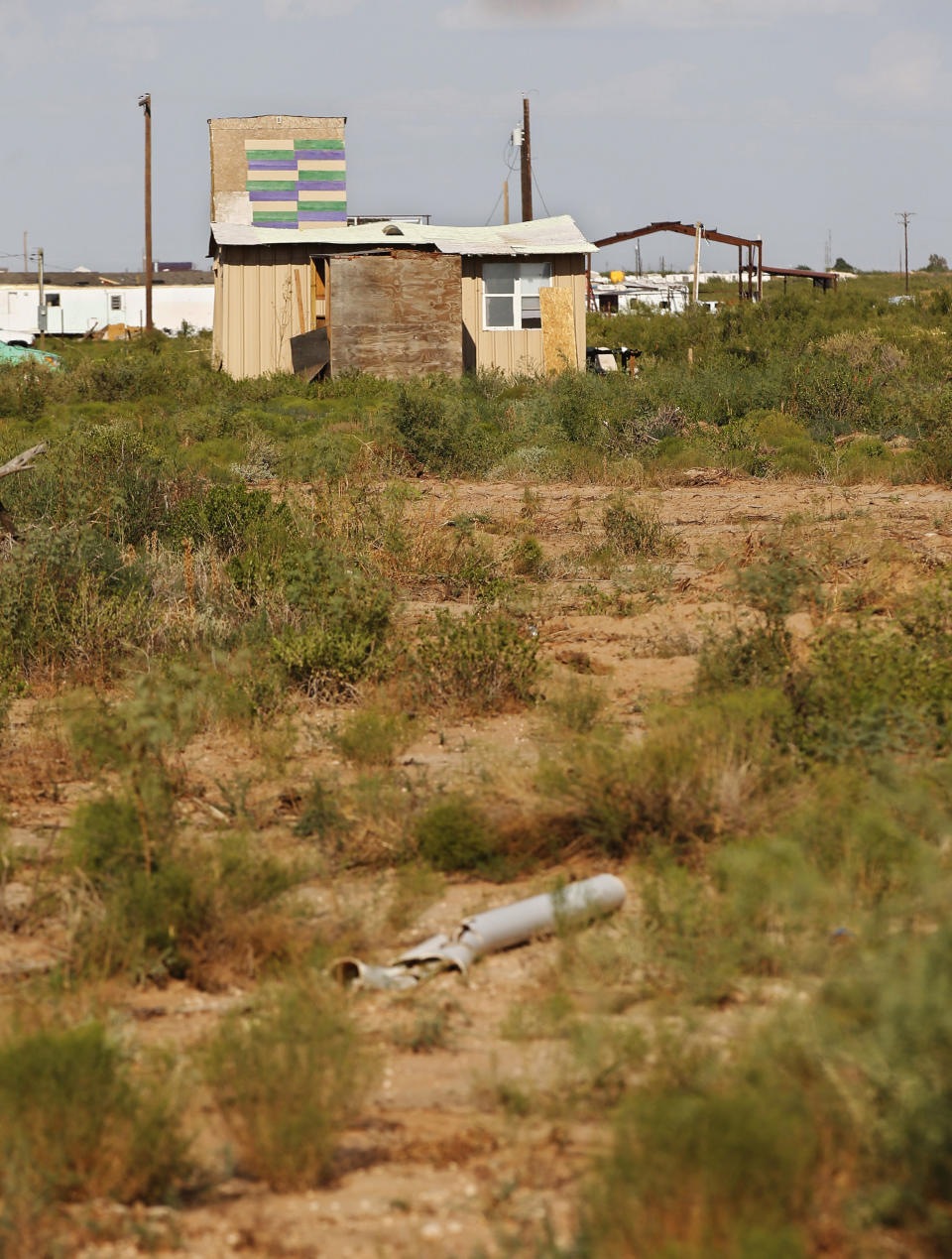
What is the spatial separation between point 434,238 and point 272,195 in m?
11.6

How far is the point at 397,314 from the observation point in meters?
22.0

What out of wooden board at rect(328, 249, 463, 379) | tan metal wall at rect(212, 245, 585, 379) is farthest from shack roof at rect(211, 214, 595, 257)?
wooden board at rect(328, 249, 463, 379)

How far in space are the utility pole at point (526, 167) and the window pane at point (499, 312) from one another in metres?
9.59

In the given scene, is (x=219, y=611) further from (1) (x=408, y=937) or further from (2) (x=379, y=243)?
(2) (x=379, y=243)

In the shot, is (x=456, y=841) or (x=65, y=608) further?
(x=65, y=608)

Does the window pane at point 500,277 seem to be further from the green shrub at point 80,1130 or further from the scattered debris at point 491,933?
the green shrub at point 80,1130

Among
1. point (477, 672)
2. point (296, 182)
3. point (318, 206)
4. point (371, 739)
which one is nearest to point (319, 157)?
point (296, 182)

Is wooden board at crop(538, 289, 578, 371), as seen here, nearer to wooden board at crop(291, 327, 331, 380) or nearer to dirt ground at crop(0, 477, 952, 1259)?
wooden board at crop(291, 327, 331, 380)

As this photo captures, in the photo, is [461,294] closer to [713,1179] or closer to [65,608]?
[65,608]

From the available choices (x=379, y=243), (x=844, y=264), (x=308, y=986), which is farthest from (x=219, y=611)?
(x=844, y=264)

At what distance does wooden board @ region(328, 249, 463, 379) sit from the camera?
21.6m

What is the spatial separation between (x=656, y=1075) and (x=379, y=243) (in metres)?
22.0

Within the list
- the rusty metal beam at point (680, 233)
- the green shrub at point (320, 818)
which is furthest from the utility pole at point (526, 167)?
the green shrub at point (320, 818)

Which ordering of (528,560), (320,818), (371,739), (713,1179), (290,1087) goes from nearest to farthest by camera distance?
(713,1179) < (290,1087) < (320,818) < (371,739) < (528,560)
